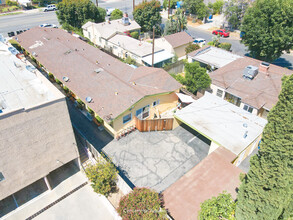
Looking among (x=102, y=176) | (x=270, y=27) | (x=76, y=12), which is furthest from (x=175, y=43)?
(x=102, y=176)

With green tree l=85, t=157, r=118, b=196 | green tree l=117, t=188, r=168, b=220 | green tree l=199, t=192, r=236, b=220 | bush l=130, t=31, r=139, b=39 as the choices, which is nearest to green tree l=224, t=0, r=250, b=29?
bush l=130, t=31, r=139, b=39

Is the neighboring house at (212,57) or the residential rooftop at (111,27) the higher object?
the residential rooftop at (111,27)

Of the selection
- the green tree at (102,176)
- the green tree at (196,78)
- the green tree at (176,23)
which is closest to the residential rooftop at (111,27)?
the green tree at (176,23)

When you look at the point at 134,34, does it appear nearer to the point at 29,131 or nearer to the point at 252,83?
the point at 252,83

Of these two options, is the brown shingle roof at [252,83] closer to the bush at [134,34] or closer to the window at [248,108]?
the window at [248,108]

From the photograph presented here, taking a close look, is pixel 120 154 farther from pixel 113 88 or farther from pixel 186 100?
pixel 186 100

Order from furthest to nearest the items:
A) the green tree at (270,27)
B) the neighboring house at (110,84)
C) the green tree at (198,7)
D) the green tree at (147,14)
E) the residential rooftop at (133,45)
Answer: the green tree at (198,7), the green tree at (147,14), the residential rooftop at (133,45), the green tree at (270,27), the neighboring house at (110,84)

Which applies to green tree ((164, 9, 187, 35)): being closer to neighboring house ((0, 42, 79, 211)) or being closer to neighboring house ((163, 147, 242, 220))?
neighboring house ((163, 147, 242, 220))
